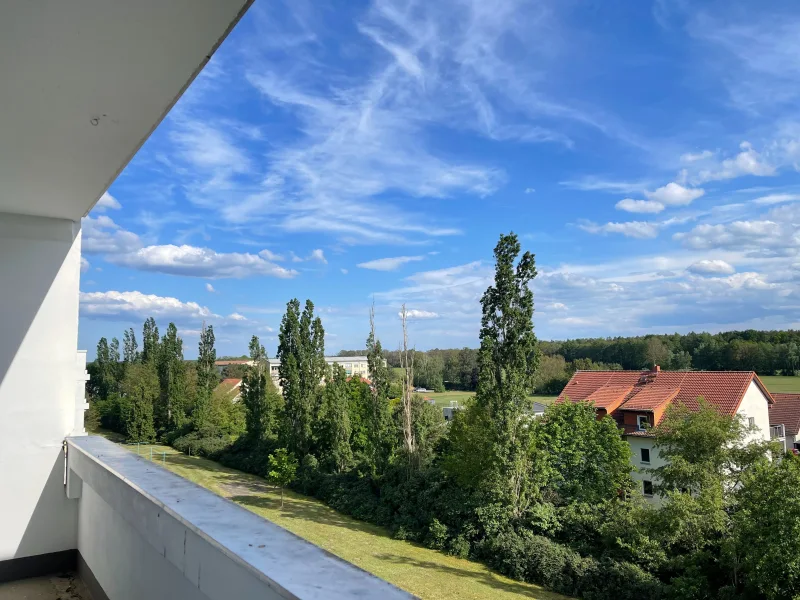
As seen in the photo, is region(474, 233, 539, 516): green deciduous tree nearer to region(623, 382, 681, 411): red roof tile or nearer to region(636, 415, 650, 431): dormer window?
region(636, 415, 650, 431): dormer window

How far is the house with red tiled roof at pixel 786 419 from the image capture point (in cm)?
1816

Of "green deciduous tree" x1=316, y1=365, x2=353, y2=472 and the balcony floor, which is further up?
the balcony floor

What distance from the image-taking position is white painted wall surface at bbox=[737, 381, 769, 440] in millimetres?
16188

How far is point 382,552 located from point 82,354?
10.6 m

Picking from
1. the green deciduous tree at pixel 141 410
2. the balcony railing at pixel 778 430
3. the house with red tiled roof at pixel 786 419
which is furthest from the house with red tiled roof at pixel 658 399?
the green deciduous tree at pixel 141 410

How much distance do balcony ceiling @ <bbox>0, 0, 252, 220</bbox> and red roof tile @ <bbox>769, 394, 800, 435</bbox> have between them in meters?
22.8

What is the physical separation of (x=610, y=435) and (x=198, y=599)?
13.3 meters

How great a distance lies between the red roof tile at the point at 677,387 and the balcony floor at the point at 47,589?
16526 millimetres

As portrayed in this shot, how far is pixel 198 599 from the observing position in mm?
868

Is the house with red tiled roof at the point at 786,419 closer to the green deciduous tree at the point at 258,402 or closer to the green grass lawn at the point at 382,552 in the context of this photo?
the green grass lawn at the point at 382,552

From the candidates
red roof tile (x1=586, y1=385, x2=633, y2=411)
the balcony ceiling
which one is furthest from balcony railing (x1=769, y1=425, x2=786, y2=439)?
the balcony ceiling

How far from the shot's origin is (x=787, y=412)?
19.1 m

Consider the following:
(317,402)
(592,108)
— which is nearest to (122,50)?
(317,402)

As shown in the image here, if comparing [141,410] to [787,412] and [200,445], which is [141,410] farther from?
[787,412]
